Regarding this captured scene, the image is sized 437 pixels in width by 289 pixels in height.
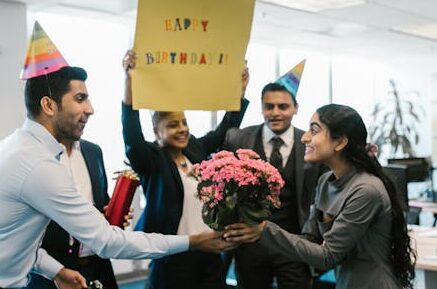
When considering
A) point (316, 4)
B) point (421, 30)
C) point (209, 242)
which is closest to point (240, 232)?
point (209, 242)

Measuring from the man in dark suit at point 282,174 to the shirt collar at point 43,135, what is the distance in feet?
3.99

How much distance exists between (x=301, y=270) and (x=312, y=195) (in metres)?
0.37

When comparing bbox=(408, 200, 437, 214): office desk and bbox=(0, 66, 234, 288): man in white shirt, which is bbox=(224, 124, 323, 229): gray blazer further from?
bbox=(408, 200, 437, 214): office desk

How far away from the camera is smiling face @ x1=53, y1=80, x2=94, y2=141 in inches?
77.9

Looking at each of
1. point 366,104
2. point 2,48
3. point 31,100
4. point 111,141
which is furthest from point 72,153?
point 366,104

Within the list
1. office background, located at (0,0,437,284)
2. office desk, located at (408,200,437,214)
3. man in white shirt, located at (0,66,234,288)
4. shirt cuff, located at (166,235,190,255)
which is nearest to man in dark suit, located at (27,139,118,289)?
man in white shirt, located at (0,66,234,288)

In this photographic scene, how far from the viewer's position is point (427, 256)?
9.88ft

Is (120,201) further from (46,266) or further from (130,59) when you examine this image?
(130,59)

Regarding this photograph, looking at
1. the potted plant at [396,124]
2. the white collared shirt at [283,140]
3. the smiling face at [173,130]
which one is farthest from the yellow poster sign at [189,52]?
the potted plant at [396,124]

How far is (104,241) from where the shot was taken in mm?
1896

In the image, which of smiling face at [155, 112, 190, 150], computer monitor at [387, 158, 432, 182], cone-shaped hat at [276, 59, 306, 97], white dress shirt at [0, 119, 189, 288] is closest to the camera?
white dress shirt at [0, 119, 189, 288]

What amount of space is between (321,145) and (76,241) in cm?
103

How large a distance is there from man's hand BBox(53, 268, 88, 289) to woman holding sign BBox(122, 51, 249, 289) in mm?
531

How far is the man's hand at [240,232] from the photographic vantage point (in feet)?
6.63
